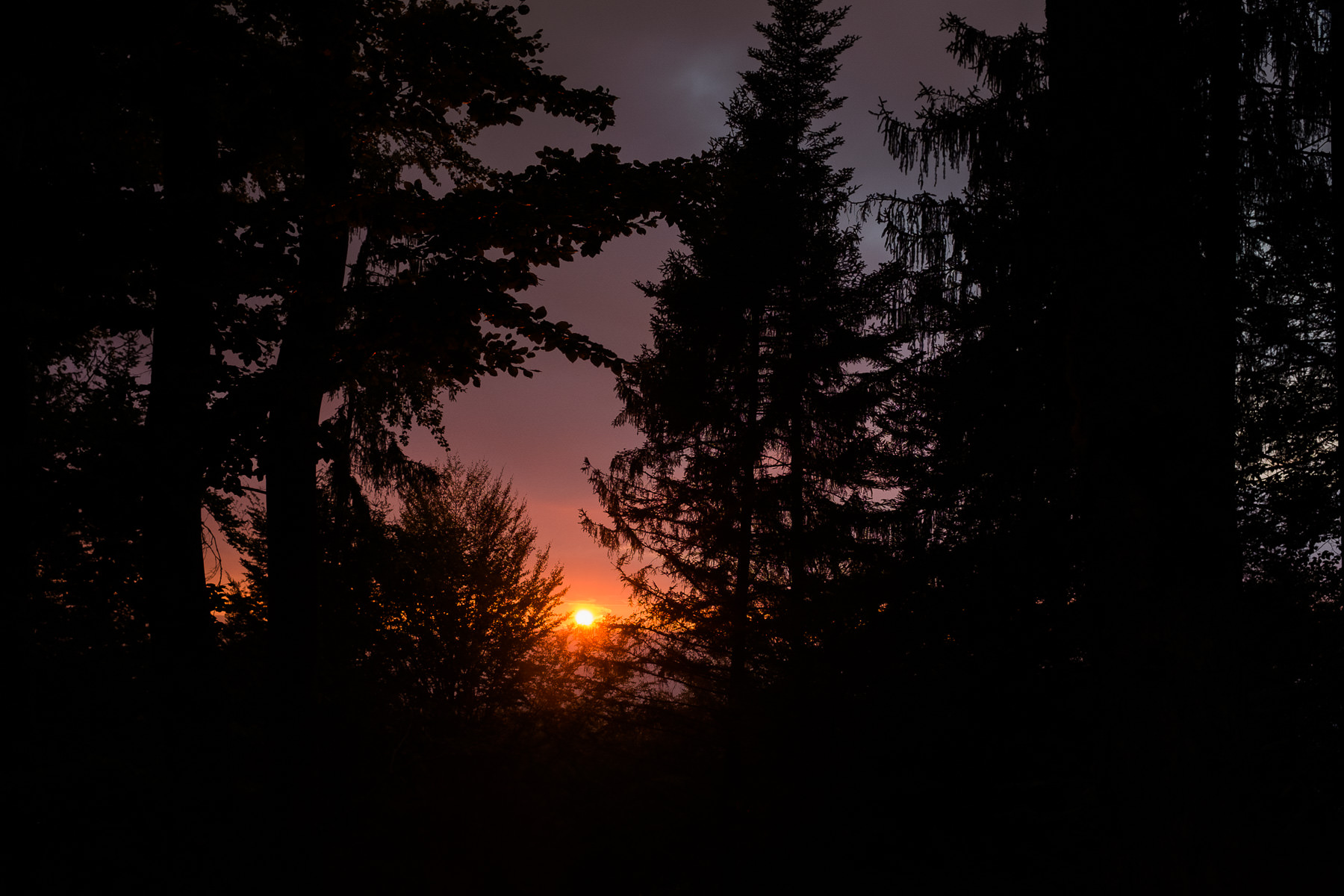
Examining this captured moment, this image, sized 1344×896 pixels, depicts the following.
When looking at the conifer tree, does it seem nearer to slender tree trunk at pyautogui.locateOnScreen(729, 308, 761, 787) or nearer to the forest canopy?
slender tree trunk at pyautogui.locateOnScreen(729, 308, 761, 787)

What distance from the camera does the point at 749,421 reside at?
45.0 feet

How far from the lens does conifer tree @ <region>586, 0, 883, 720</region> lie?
43.2 feet

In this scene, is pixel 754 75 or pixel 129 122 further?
pixel 754 75

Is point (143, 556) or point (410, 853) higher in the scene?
point (143, 556)

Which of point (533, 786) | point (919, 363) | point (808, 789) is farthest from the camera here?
point (533, 786)

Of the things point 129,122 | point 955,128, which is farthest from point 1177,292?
point 129,122

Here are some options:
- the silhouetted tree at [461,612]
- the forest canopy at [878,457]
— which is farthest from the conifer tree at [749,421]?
the silhouetted tree at [461,612]

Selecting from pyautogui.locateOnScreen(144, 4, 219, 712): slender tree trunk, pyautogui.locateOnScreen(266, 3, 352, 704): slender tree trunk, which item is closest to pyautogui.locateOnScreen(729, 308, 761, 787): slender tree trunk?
pyautogui.locateOnScreen(266, 3, 352, 704): slender tree trunk

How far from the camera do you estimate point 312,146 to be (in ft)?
20.2

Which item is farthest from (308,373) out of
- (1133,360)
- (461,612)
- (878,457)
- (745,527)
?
(461,612)

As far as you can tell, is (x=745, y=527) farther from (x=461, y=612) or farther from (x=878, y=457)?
(x=461, y=612)

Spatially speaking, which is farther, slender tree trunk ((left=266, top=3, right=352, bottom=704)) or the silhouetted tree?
the silhouetted tree

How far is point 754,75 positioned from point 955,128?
8.68 metres

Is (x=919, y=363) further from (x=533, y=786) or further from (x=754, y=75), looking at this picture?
(x=533, y=786)
